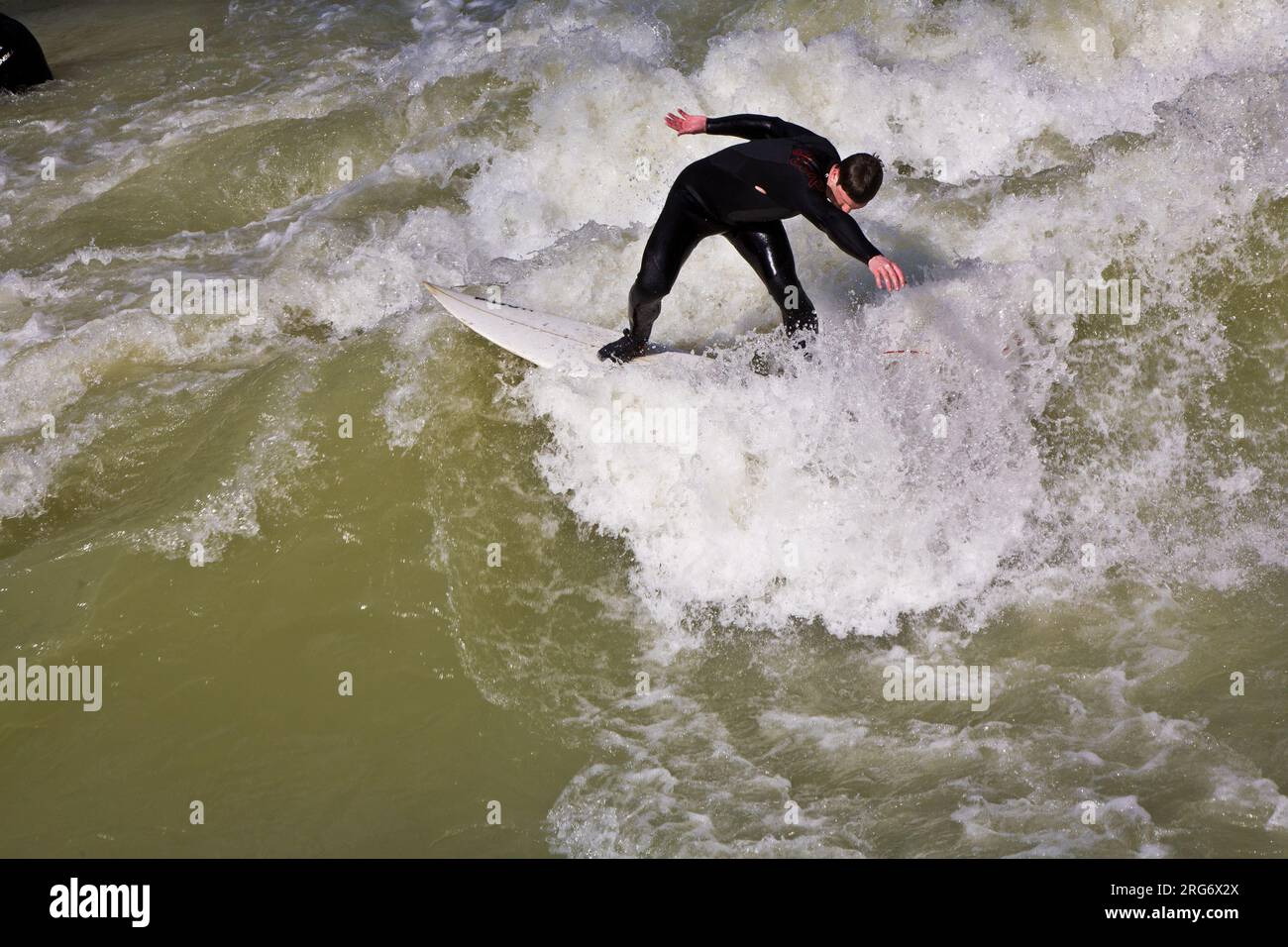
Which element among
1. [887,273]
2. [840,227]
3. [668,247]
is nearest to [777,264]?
[668,247]

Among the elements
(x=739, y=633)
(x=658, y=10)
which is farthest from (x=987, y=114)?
(x=739, y=633)

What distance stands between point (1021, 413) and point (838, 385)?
0.95 meters

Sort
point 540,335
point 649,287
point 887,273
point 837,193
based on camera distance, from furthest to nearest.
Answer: point 540,335 < point 649,287 < point 837,193 < point 887,273

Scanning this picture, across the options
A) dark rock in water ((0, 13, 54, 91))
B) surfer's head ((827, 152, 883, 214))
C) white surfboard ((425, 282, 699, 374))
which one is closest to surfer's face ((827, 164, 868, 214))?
surfer's head ((827, 152, 883, 214))

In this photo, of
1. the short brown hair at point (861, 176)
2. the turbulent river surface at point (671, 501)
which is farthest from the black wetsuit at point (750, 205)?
the turbulent river surface at point (671, 501)

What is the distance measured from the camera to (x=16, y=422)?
18.0 ft

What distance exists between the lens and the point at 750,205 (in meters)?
4.74

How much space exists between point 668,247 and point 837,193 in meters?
0.92

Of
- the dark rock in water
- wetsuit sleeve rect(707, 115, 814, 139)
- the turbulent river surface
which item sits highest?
the dark rock in water

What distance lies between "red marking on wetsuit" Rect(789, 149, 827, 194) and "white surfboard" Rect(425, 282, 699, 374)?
1176 millimetres

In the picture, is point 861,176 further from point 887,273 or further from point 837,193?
point 887,273

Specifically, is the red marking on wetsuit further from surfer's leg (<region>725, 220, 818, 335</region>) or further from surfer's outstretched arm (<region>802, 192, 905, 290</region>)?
surfer's leg (<region>725, 220, 818, 335</region>)

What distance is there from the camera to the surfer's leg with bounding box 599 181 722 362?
4973 mm
